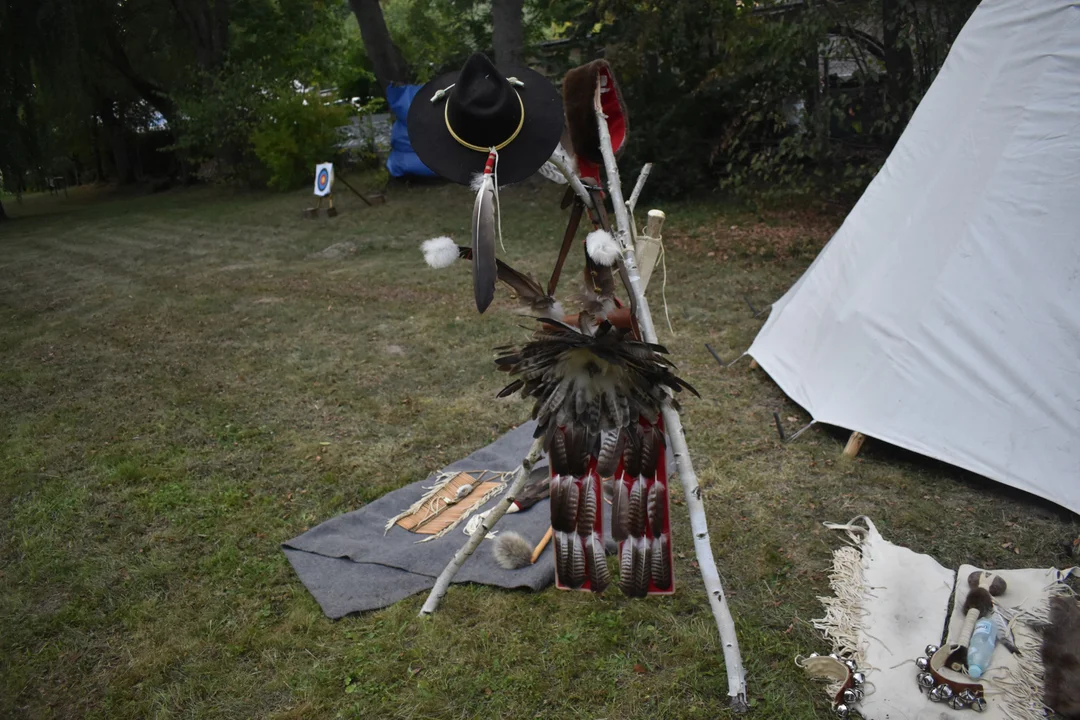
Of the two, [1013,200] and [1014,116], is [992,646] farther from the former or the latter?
[1014,116]

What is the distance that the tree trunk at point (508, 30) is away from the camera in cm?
1087

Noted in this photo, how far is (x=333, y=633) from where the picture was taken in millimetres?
2719

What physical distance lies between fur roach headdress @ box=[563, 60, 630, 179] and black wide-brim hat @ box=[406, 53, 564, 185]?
110mm

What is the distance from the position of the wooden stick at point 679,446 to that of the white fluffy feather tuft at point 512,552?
0.95m

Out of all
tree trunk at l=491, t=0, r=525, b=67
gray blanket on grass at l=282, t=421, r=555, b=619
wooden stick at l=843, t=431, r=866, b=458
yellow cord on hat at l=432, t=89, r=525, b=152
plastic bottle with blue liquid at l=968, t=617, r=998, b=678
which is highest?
tree trunk at l=491, t=0, r=525, b=67

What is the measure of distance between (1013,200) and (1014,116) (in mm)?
407

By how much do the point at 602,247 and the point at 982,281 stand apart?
2.18m

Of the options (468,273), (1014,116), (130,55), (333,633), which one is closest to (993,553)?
(1014,116)

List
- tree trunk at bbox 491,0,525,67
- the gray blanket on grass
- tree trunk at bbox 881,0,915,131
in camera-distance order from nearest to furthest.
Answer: the gray blanket on grass, tree trunk at bbox 881,0,915,131, tree trunk at bbox 491,0,525,67

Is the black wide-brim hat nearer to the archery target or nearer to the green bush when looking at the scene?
the archery target

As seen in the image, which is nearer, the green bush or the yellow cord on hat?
the yellow cord on hat

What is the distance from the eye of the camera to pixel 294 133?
45.3ft

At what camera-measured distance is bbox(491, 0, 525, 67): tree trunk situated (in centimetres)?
1087

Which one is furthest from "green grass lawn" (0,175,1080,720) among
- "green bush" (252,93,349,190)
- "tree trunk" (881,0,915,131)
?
"green bush" (252,93,349,190)
